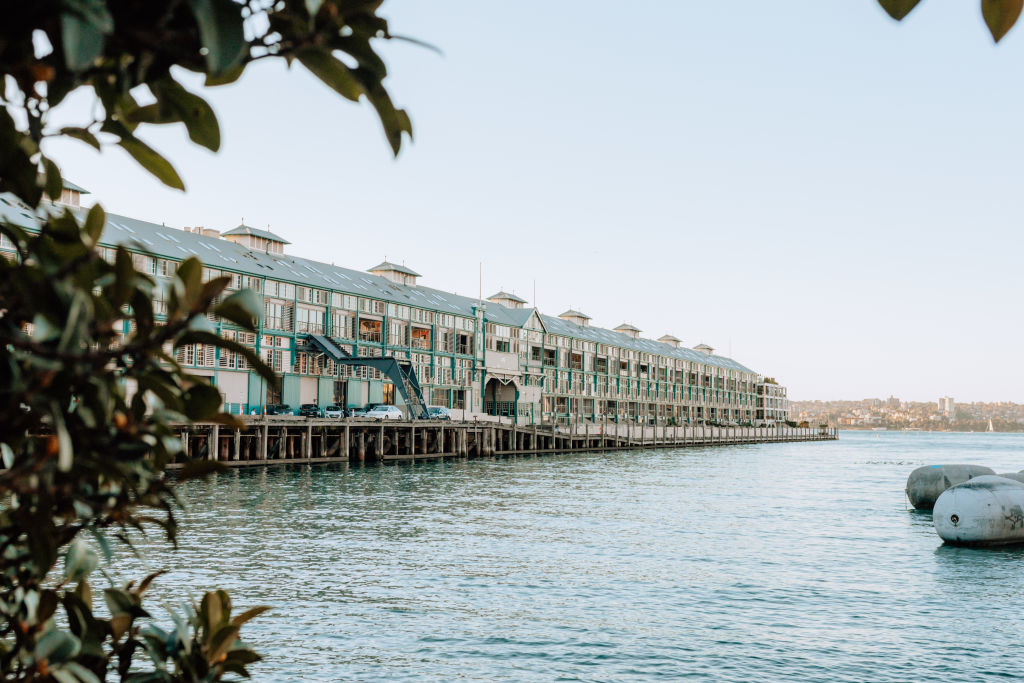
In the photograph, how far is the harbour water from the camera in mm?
14461

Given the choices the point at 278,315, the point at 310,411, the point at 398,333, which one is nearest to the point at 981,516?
the point at 310,411

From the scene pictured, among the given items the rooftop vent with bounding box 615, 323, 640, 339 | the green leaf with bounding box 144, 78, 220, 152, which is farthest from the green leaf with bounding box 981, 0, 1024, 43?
the rooftop vent with bounding box 615, 323, 640, 339

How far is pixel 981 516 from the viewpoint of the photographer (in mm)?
26922

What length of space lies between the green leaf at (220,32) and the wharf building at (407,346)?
3370cm

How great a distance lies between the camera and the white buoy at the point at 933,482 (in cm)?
3700

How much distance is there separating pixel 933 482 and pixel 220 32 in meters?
41.7

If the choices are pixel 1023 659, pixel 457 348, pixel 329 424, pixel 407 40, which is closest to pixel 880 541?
pixel 1023 659

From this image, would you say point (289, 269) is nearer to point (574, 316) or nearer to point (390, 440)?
point (390, 440)

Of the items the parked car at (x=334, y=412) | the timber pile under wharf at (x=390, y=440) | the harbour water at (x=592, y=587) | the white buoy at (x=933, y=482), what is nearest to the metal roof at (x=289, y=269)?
the parked car at (x=334, y=412)

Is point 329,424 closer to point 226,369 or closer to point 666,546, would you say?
point 226,369

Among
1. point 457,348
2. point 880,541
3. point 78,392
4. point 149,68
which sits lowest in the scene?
point 880,541

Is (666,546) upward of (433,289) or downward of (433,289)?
downward

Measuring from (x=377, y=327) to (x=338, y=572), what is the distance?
55860 millimetres

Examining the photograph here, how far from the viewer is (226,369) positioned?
58.8m
